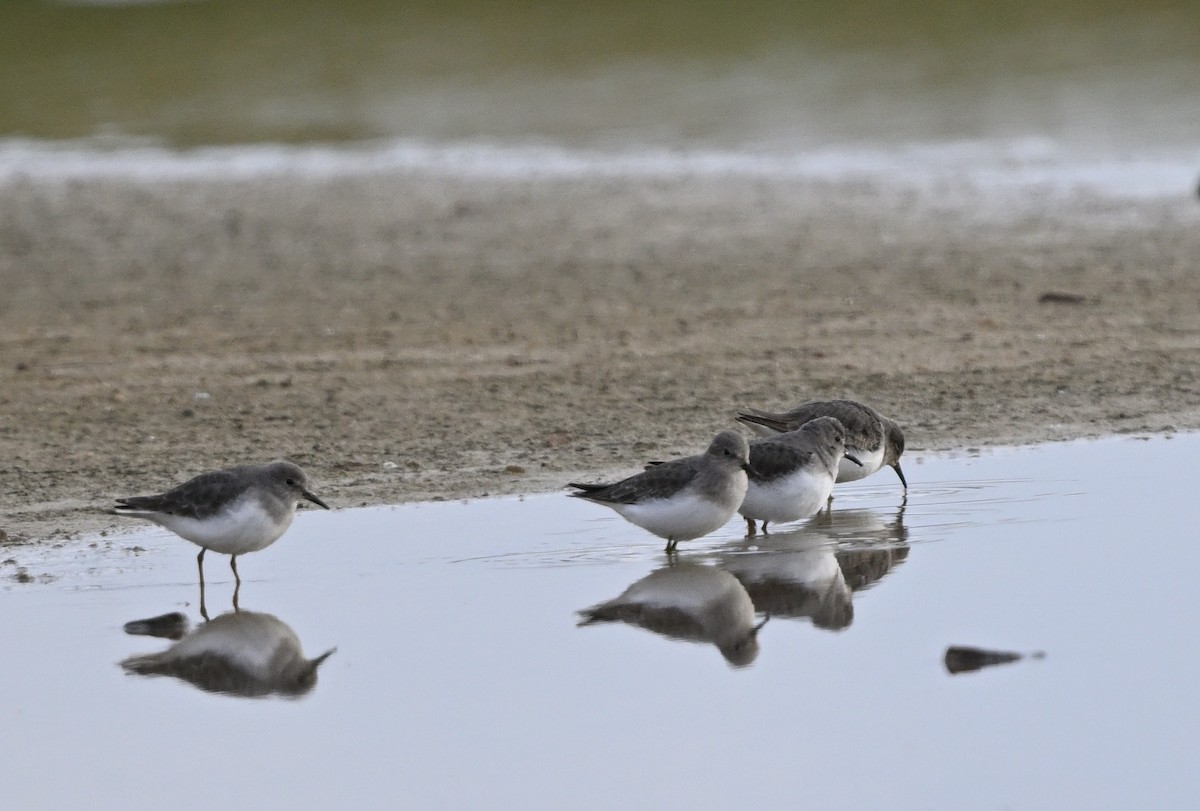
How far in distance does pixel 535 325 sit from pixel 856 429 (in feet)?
14.3

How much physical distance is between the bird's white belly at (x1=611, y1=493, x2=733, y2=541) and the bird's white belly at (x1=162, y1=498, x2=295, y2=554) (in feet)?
5.15

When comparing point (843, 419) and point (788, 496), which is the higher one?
point (843, 419)

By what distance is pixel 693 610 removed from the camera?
699cm

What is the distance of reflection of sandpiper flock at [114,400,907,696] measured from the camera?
21.3 feet

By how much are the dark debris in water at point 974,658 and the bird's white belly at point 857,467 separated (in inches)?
96.3

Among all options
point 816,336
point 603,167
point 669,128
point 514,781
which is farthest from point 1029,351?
point 669,128

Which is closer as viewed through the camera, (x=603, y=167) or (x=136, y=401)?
(x=136, y=401)

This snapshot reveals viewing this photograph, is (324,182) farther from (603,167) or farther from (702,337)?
(702,337)

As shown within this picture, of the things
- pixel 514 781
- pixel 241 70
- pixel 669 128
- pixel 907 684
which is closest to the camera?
pixel 514 781

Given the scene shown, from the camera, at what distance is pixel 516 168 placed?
2003 centimetres

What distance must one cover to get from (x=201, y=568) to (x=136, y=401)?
325 centimetres

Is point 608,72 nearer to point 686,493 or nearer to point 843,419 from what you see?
point 843,419

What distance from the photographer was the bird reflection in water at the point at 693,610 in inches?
260

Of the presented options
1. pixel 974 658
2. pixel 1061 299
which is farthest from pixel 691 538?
pixel 1061 299
